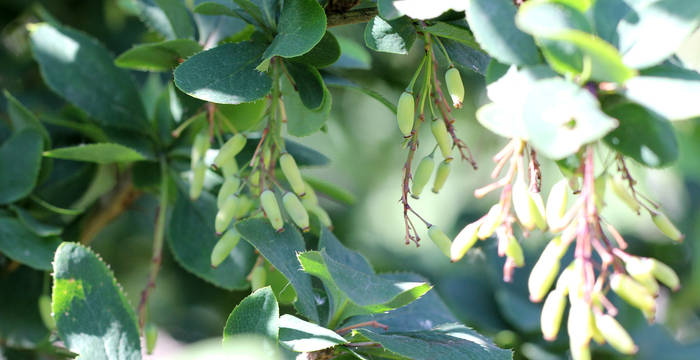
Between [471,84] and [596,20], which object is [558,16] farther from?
[471,84]

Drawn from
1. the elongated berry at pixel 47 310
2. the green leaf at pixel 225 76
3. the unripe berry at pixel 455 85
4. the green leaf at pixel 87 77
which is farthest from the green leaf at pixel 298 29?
the elongated berry at pixel 47 310

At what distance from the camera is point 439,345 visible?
0.62 meters

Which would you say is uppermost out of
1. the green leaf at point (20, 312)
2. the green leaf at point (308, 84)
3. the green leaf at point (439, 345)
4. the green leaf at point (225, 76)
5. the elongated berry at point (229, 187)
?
the green leaf at point (225, 76)

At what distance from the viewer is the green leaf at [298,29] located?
2.07 feet

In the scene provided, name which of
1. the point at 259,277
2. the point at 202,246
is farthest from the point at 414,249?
the point at 259,277

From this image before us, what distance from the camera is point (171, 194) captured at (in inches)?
37.6

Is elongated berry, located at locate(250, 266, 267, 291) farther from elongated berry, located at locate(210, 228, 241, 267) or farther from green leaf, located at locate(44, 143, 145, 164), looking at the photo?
green leaf, located at locate(44, 143, 145, 164)

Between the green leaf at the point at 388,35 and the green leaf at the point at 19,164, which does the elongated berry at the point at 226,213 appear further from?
the green leaf at the point at 19,164

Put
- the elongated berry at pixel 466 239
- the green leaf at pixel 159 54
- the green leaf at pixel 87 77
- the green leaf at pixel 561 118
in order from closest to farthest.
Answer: the green leaf at pixel 561 118
the elongated berry at pixel 466 239
the green leaf at pixel 159 54
the green leaf at pixel 87 77

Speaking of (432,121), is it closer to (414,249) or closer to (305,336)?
(305,336)

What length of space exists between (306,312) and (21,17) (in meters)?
1.08

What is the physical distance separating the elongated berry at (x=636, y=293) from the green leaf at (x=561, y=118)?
0.11 m

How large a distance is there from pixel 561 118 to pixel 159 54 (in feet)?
1.67

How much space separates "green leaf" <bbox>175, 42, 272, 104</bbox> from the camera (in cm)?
64
